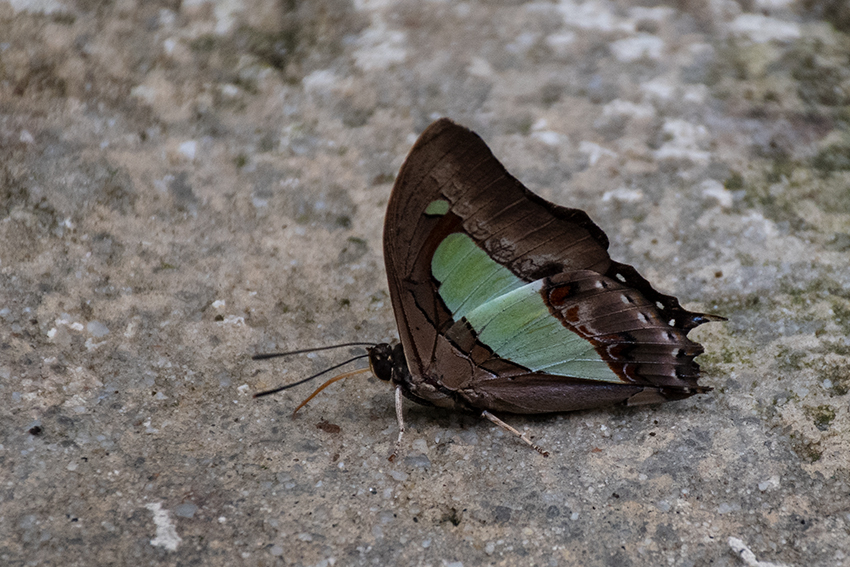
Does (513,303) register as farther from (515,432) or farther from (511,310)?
(515,432)

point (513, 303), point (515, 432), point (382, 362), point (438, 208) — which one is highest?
point (438, 208)

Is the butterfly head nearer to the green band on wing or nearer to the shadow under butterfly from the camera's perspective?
the shadow under butterfly

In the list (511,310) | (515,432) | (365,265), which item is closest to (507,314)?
(511,310)

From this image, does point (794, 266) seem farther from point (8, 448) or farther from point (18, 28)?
point (18, 28)

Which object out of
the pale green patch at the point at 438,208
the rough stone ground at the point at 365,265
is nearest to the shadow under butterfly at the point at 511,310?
the pale green patch at the point at 438,208

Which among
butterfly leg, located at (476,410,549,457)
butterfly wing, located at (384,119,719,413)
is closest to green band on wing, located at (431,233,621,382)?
butterfly wing, located at (384,119,719,413)

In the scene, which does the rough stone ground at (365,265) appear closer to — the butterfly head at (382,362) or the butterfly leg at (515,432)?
the butterfly leg at (515,432)

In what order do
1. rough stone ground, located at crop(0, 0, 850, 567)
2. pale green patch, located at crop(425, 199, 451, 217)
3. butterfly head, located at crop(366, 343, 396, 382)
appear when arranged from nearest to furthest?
rough stone ground, located at crop(0, 0, 850, 567) < pale green patch, located at crop(425, 199, 451, 217) < butterfly head, located at crop(366, 343, 396, 382)
